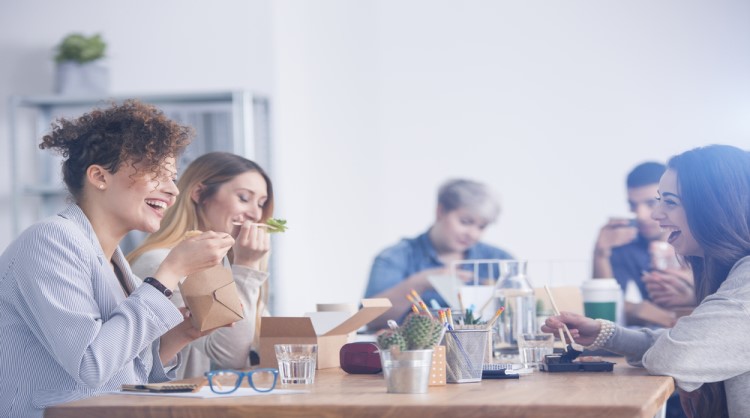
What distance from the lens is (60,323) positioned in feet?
5.51

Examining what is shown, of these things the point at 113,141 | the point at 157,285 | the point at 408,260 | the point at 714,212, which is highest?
the point at 113,141

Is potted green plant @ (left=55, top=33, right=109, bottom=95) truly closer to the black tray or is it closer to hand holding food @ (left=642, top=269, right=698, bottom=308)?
hand holding food @ (left=642, top=269, right=698, bottom=308)

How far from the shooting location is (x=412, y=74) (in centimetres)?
609

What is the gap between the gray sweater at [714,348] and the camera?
1825mm

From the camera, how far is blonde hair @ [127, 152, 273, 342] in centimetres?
272

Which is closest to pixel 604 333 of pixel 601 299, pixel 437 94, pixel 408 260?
pixel 601 299

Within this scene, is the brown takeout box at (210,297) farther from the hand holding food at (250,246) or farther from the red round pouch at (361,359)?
the hand holding food at (250,246)

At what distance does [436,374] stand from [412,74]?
4476mm

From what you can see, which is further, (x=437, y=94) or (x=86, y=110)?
(x=437, y=94)


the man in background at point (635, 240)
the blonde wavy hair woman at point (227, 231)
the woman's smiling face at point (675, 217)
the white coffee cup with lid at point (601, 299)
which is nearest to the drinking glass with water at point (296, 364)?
the blonde wavy hair woman at point (227, 231)

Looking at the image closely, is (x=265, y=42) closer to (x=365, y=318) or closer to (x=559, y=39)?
(x=559, y=39)

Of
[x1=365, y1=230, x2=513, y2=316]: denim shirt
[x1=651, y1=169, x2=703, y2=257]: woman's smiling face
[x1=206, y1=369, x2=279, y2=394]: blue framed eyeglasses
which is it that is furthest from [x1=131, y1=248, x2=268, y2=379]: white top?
[x1=365, y1=230, x2=513, y2=316]: denim shirt

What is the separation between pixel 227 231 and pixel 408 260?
210 cm

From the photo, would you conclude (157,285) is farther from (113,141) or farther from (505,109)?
(505,109)
